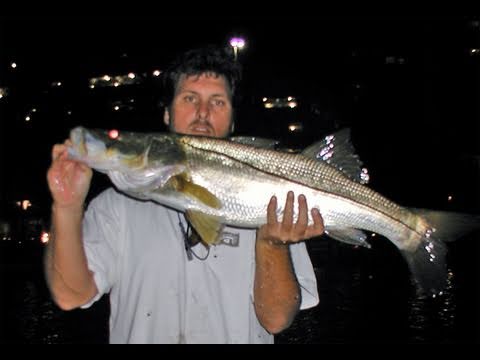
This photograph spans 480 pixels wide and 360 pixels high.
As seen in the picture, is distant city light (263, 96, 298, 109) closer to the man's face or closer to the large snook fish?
the large snook fish

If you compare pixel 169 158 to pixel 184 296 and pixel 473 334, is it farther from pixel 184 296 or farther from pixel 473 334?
pixel 473 334

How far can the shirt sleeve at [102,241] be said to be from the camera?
2982 mm

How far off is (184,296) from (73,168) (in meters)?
0.98

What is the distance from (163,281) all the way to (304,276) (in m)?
1.06

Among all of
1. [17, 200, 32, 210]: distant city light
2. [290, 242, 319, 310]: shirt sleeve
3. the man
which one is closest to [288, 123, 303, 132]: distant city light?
[17, 200, 32, 210]: distant city light

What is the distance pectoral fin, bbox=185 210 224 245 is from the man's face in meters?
0.61

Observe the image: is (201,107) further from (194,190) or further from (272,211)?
(272,211)

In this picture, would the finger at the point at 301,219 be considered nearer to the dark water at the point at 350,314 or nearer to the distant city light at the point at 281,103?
the dark water at the point at 350,314

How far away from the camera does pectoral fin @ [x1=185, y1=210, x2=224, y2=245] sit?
2.97 meters

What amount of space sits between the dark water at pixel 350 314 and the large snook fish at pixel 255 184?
451 cm

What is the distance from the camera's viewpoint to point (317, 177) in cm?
340

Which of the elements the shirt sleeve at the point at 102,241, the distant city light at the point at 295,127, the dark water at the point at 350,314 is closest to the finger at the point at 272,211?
the shirt sleeve at the point at 102,241

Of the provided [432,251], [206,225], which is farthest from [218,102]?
[432,251]

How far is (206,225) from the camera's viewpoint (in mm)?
2998
